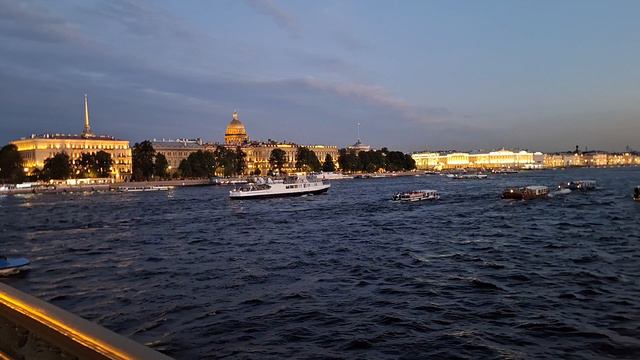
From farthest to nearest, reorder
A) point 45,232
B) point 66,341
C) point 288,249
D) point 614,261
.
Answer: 1. point 45,232
2. point 288,249
3. point 614,261
4. point 66,341

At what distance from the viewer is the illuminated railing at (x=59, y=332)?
2.18 metres

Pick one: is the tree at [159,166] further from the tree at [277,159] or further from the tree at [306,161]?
the tree at [306,161]

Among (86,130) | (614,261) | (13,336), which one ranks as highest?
(86,130)

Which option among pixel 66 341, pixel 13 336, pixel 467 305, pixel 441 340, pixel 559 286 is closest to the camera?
pixel 66 341

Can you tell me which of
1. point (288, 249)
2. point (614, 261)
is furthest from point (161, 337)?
point (614, 261)

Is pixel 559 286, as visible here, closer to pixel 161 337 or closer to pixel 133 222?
pixel 161 337

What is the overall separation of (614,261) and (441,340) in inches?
436

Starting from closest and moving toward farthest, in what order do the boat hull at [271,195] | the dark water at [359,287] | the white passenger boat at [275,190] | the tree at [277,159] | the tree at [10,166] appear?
1. the dark water at [359,287]
2. the boat hull at [271,195]
3. the white passenger boat at [275,190]
4. the tree at [10,166]
5. the tree at [277,159]

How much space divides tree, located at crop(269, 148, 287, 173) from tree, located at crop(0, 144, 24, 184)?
203 ft

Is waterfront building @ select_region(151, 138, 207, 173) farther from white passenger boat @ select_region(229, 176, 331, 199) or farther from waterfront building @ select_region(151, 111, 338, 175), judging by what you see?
white passenger boat @ select_region(229, 176, 331, 199)

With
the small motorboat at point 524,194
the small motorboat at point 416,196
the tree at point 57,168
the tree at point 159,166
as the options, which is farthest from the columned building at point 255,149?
the small motorboat at point 524,194

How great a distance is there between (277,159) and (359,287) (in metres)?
135

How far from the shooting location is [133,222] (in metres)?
38.5

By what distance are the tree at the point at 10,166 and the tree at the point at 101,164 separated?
47.5 feet
